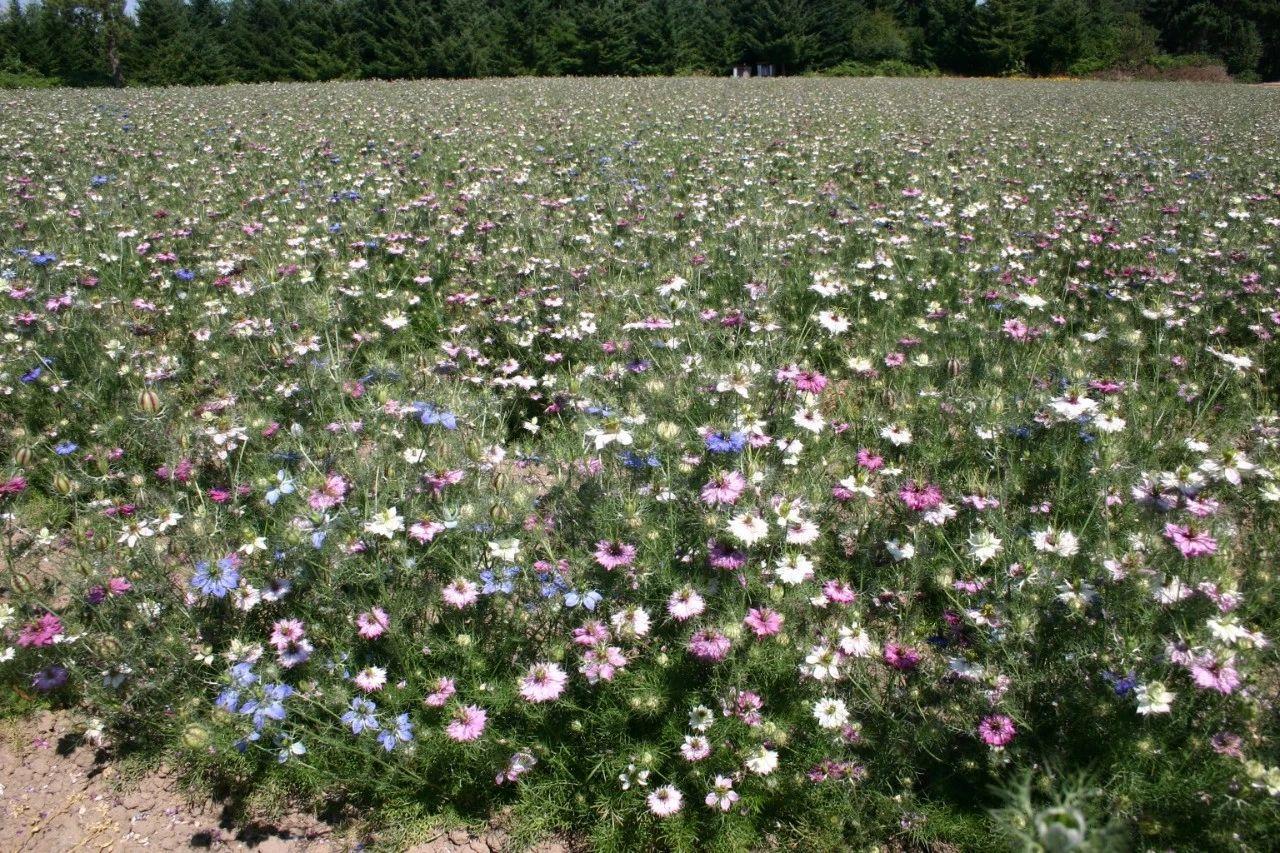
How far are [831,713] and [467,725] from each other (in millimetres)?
1102

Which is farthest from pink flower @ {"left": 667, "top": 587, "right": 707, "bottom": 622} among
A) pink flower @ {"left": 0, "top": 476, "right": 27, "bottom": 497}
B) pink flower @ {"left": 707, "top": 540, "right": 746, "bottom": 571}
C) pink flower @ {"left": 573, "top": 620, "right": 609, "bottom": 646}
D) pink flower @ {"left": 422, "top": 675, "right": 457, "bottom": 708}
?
pink flower @ {"left": 0, "top": 476, "right": 27, "bottom": 497}

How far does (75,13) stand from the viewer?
37156 mm

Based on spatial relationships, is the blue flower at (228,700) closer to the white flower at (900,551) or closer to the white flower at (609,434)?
the white flower at (609,434)

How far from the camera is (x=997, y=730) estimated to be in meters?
2.23

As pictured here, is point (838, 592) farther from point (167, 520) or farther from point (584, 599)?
A: point (167, 520)

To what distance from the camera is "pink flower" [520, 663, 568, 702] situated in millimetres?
2242

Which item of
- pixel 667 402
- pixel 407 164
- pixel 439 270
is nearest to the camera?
pixel 667 402

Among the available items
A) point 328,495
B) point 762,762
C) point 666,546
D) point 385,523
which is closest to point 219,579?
point 328,495

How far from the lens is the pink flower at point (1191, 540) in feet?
7.20

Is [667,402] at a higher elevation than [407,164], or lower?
lower

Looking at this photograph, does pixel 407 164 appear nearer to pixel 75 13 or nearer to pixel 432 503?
pixel 432 503

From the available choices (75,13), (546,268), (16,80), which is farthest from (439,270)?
(75,13)

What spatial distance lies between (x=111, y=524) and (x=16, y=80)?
41351 mm

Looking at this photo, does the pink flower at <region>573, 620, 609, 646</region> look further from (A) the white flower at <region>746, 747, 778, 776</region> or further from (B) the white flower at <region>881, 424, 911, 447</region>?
(B) the white flower at <region>881, 424, 911, 447</region>
